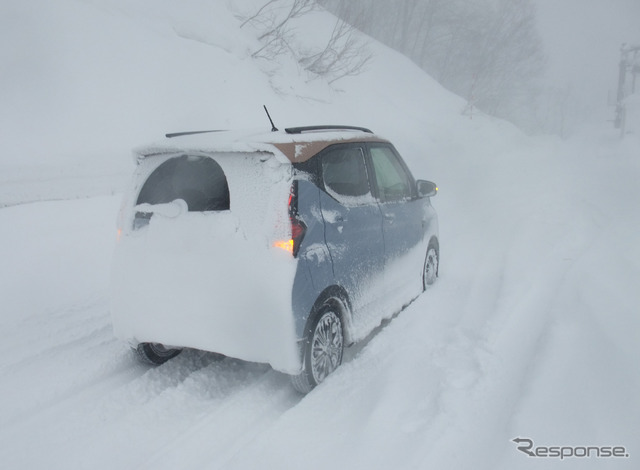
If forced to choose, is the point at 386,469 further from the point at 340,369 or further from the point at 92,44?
the point at 92,44

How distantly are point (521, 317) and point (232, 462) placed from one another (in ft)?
9.72

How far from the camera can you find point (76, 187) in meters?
7.09

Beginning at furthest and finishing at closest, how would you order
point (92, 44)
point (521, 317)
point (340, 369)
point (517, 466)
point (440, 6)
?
point (440, 6) < point (92, 44) < point (521, 317) < point (340, 369) < point (517, 466)

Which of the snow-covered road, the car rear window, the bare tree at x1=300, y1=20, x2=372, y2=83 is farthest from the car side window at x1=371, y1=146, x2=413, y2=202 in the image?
the bare tree at x1=300, y1=20, x2=372, y2=83

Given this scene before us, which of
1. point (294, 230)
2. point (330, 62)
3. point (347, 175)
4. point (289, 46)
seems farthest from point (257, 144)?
point (330, 62)

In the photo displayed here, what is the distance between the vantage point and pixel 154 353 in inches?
157

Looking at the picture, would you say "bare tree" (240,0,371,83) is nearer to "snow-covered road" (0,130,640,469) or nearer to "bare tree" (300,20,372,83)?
"bare tree" (300,20,372,83)

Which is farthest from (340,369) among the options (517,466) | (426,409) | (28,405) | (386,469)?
(28,405)

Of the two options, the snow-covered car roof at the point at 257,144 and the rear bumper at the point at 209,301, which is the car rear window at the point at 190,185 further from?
the rear bumper at the point at 209,301

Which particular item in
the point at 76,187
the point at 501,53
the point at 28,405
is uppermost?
the point at 501,53

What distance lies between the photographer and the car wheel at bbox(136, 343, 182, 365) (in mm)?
3900

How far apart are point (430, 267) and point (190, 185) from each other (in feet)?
11.0

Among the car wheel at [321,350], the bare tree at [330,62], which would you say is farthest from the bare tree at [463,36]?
the car wheel at [321,350]

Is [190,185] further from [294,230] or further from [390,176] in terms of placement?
[390,176]
